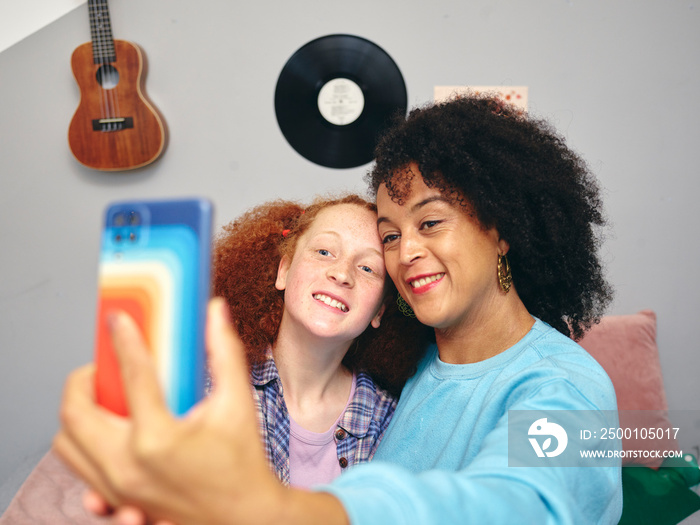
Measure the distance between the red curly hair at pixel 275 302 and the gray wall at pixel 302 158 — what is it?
1.14m

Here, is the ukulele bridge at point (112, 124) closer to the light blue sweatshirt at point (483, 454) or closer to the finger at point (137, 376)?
the light blue sweatshirt at point (483, 454)

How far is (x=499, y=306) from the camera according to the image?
128 centimetres

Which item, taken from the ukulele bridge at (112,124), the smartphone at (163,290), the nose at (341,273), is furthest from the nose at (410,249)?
the ukulele bridge at (112,124)

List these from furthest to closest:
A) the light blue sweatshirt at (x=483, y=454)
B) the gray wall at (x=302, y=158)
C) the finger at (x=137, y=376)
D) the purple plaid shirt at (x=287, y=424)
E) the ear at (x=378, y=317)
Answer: the gray wall at (x=302, y=158), the ear at (x=378, y=317), the purple plaid shirt at (x=287, y=424), the light blue sweatshirt at (x=483, y=454), the finger at (x=137, y=376)

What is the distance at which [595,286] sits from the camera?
1.46 metres

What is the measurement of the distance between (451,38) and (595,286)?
1.79 metres

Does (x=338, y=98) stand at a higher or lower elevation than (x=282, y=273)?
higher

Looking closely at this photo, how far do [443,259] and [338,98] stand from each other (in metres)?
1.80

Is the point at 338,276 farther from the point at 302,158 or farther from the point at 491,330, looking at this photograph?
the point at 302,158

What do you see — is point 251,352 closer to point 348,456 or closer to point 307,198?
Result: point 348,456

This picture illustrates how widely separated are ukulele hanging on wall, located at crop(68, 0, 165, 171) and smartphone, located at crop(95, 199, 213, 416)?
7.45 ft

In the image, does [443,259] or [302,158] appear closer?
[443,259]

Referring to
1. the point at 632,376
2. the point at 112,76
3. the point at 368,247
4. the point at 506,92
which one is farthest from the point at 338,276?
the point at 112,76

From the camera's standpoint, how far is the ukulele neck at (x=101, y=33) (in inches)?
103
